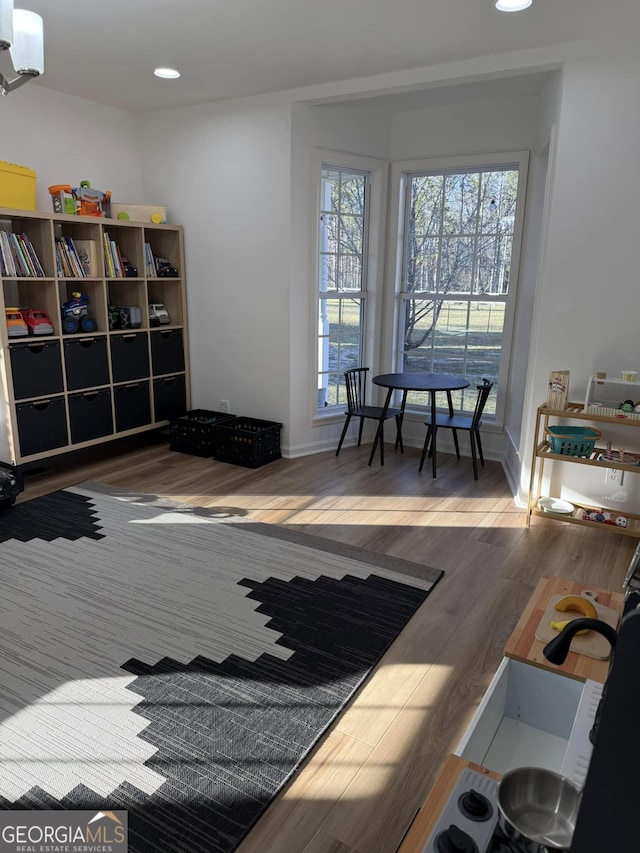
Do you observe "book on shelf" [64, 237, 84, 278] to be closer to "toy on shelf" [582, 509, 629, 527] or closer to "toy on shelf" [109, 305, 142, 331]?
"toy on shelf" [109, 305, 142, 331]

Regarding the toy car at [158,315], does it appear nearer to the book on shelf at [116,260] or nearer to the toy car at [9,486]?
the book on shelf at [116,260]

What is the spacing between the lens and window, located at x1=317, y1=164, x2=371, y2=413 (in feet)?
15.5

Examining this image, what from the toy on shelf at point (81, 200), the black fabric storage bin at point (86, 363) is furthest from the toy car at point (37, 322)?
the toy on shelf at point (81, 200)

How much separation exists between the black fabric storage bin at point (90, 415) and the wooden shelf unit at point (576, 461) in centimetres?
304

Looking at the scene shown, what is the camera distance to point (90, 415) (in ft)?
14.4

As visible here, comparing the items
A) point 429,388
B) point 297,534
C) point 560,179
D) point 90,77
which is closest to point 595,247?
point 560,179

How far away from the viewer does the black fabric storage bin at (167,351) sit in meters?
4.86

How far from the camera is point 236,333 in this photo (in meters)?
4.88

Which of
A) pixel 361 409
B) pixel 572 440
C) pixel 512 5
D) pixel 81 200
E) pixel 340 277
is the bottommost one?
pixel 361 409

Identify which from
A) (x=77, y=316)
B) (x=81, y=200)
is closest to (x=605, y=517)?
(x=77, y=316)

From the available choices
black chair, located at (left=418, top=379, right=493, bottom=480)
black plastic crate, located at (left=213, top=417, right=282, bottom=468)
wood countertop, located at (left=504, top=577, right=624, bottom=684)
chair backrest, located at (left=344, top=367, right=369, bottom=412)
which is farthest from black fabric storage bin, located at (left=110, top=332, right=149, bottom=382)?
wood countertop, located at (left=504, top=577, right=624, bottom=684)

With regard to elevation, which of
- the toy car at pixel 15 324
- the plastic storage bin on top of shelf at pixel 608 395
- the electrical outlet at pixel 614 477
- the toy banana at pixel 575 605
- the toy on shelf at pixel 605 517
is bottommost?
the toy on shelf at pixel 605 517

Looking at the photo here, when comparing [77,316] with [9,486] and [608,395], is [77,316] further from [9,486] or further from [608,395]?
[608,395]

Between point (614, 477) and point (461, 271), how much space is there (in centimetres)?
210
